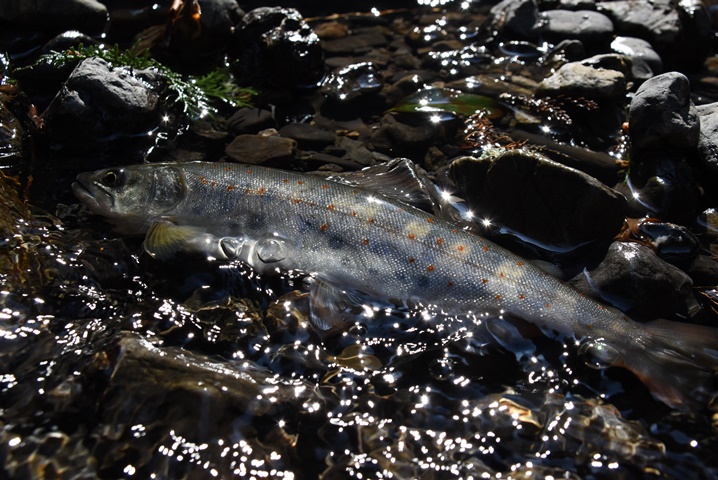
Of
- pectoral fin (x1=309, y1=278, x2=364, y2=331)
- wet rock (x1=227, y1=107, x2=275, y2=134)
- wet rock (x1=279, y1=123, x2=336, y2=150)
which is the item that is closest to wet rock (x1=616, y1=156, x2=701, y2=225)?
pectoral fin (x1=309, y1=278, x2=364, y2=331)

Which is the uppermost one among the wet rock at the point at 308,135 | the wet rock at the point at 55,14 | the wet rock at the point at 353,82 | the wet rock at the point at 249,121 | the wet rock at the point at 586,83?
the wet rock at the point at 55,14

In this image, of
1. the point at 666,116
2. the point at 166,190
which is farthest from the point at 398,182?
the point at 666,116

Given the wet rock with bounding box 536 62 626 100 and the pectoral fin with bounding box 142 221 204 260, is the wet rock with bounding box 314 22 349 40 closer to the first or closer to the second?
the wet rock with bounding box 536 62 626 100

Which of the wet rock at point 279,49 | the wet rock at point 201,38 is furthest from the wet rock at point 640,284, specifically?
the wet rock at point 201,38

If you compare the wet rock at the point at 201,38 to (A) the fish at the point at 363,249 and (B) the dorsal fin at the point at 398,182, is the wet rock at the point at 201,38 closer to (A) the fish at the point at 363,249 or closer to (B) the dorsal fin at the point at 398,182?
(A) the fish at the point at 363,249

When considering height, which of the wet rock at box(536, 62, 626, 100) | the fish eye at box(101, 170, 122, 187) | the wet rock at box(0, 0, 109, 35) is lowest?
the fish eye at box(101, 170, 122, 187)

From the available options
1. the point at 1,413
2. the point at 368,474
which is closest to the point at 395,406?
the point at 368,474
